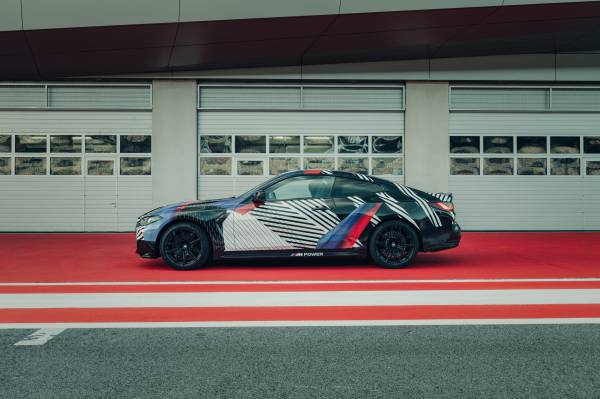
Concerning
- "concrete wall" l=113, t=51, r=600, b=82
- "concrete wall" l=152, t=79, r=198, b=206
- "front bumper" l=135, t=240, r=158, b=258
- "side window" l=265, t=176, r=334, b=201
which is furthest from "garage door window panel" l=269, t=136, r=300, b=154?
"front bumper" l=135, t=240, r=158, b=258

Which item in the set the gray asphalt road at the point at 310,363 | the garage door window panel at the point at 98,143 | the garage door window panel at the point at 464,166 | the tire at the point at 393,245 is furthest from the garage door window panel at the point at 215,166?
the gray asphalt road at the point at 310,363

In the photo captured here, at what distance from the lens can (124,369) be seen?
415 centimetres

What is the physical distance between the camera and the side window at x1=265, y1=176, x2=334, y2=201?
9203 mm

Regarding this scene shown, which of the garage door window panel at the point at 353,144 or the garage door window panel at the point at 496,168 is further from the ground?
the garage door window panel at the point at 353,144

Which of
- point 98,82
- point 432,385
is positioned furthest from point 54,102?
point 432,385

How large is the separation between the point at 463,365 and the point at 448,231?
5.18m

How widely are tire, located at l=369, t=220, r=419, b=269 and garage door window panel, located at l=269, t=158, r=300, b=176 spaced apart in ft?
26.8

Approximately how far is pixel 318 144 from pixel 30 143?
782 centimetres

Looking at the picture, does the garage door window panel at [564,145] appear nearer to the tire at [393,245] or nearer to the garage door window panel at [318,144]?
the garage door window panel at [318,144]

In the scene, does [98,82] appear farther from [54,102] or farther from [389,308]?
[389,308]

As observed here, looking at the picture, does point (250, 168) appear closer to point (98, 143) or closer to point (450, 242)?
point (98, 143)

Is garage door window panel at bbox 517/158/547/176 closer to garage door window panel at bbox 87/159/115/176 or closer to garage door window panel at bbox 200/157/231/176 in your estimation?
garage door window panel at bbox 200/157/231/176

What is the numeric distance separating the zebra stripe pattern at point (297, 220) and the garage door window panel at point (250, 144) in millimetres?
8156

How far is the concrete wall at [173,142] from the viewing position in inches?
662
